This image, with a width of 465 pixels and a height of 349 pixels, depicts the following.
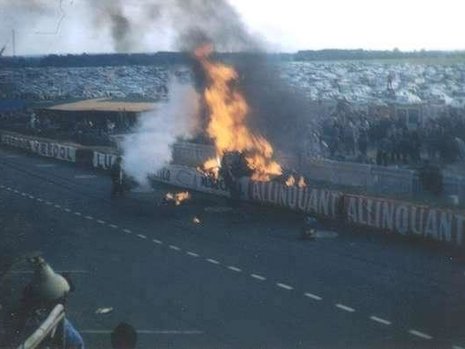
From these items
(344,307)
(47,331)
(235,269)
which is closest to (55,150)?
(235,269)

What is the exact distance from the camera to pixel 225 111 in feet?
109

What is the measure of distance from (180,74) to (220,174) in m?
8.88

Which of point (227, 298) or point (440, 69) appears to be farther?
point (440, 69)

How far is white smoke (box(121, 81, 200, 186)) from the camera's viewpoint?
110 ft

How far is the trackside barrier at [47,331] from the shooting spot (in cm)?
732

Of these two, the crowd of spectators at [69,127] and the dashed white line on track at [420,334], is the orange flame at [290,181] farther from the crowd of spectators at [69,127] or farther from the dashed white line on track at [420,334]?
the crowd of spectators at [69,127]

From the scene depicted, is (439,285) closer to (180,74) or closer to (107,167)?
(180,74)

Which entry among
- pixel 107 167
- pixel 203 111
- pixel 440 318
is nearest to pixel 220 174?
pixel 203 111

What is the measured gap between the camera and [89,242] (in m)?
20.5

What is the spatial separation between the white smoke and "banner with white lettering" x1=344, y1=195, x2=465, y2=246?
13.3 m

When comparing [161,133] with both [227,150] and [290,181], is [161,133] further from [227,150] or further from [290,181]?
[290,181]

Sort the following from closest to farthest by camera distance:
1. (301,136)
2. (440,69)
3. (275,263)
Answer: (275,263)
(301,136)
(440,69)

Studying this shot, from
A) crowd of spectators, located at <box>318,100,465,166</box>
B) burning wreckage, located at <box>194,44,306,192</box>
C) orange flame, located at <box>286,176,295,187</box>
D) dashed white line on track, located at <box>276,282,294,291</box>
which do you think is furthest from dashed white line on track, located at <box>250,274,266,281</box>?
crowd of spectators, located at <box>318,100,465,166</box>

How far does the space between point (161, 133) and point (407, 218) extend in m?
19.5
